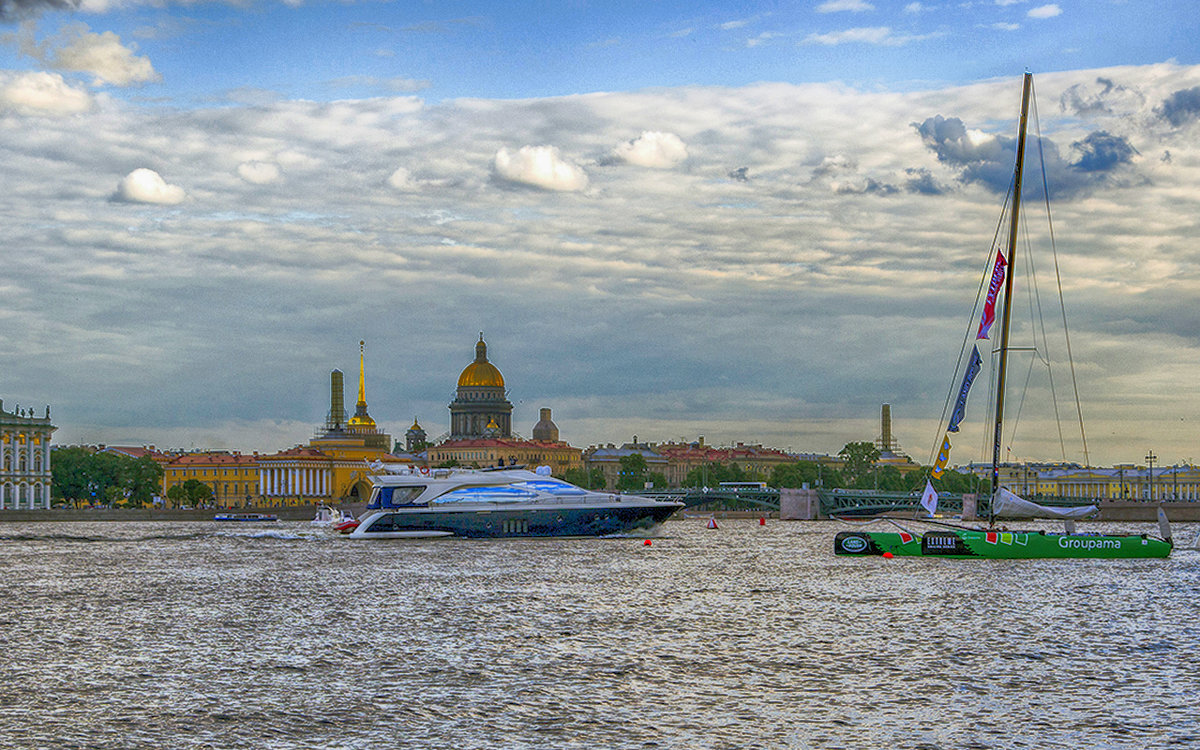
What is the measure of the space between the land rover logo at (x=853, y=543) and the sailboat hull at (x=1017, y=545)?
1.49 m

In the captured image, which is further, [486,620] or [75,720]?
[486,620]

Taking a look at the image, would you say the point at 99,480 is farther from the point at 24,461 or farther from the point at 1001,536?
the point at 1001,536

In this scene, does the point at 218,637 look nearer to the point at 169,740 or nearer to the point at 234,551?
the point at 169,740

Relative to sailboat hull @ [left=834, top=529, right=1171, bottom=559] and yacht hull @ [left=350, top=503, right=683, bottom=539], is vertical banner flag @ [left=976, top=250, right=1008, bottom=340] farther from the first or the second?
yacht hull @ [left=350, top=503, right=683, bottom=539]

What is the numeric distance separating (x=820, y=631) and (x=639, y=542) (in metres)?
45.2

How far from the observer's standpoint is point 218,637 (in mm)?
27188

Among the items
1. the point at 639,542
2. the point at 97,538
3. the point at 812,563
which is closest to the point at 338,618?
the point at 812,563

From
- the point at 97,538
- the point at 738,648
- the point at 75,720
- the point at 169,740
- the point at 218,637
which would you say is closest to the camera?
the point at 169,740

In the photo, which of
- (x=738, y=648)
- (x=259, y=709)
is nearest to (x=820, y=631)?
(x=738, y=648)

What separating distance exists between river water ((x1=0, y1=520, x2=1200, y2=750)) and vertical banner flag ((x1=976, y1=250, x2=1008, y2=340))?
7196 mm

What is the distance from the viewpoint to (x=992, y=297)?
43.2 meters

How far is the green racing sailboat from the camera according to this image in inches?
1713

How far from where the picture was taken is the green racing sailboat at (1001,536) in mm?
43500

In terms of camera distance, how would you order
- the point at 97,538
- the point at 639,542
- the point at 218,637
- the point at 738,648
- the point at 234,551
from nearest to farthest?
the point at 738,648, the point at 218,637, the point at 234,551, the point at 639,542, the point at 97,538
